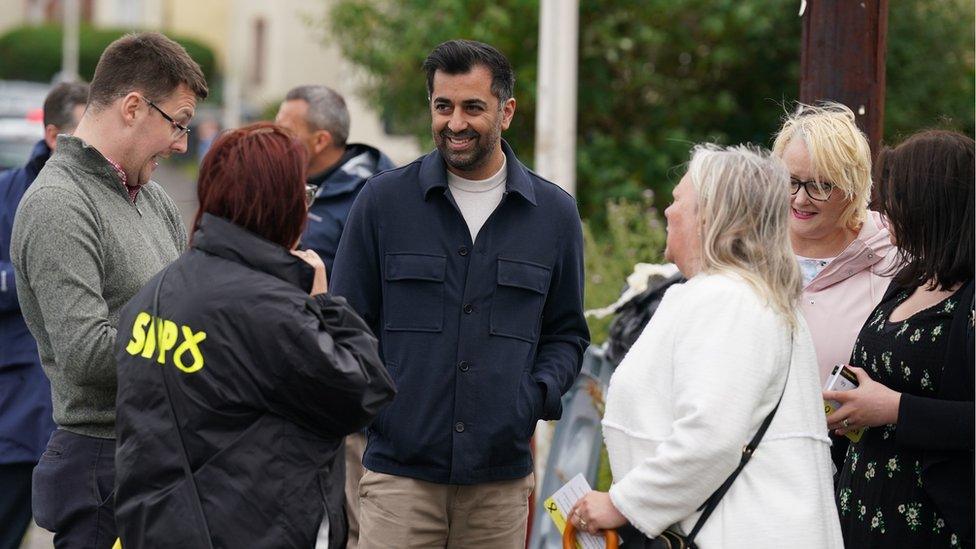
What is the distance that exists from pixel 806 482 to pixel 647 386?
43 centimetres

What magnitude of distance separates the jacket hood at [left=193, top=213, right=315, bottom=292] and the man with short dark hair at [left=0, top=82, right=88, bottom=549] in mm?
1601

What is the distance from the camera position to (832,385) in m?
3.55

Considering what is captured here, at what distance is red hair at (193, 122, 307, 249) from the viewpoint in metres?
3.21

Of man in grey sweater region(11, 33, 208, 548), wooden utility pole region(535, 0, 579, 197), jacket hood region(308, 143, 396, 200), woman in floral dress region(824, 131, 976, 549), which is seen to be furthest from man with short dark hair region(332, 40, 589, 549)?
wooden utility pole region(535, 0, 579, 197)

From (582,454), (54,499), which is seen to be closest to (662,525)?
(54,499)

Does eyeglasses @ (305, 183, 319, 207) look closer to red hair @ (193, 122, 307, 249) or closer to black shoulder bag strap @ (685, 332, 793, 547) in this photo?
red hair @ (193, 122, 307, 249)

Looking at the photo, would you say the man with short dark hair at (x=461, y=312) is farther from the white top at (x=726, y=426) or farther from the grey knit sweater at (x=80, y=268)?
the white top at (x=726, y=426)

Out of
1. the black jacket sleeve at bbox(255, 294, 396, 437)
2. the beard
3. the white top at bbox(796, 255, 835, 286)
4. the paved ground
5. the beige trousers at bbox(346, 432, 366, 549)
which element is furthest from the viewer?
the paved ground

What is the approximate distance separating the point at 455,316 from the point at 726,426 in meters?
1.23

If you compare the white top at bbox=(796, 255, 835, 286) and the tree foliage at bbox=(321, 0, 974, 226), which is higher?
the tree foliage at bbox=(321, 0, 974, 226)

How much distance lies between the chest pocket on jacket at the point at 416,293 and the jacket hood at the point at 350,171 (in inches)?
76.2

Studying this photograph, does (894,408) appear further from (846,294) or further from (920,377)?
(846,294)

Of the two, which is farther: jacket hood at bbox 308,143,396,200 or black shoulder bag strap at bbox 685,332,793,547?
jacket hood at bbox 308,143,396,200

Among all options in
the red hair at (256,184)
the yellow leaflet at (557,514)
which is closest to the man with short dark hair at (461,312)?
the yellow leaflet at (557,514)
